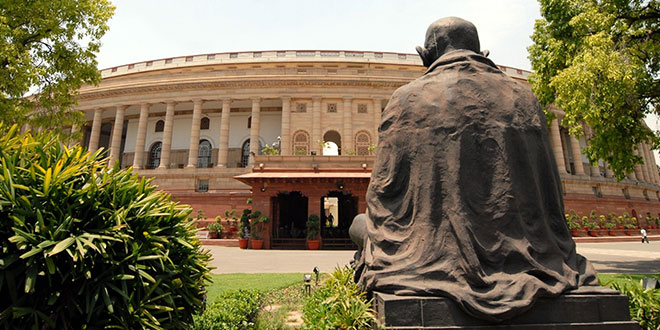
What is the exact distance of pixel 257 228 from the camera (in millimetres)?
20125

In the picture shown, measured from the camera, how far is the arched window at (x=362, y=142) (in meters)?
33.5

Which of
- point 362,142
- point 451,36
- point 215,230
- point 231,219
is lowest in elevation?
point 215,230

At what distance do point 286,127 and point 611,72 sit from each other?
27.6m

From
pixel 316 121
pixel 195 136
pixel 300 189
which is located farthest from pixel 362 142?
pixel 195 136

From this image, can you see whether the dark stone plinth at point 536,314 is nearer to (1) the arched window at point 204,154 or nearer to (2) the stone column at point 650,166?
(1) the arched window at point 204,154

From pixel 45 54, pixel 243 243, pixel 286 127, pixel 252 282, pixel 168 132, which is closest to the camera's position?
pixel 252 282

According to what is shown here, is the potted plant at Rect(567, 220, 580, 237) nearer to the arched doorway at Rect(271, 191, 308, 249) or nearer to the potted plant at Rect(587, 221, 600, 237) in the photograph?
the potted plant at Rect(587, 221, 600, 237)

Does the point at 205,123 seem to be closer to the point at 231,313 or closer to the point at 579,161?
the point at 231,313

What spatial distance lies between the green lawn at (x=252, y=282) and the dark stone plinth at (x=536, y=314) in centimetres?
509

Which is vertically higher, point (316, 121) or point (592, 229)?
point (316, 121)

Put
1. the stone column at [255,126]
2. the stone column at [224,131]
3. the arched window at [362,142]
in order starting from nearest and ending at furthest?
the arched window at [362,142] → the stone column at [224,131] → the stone column at [255,126]

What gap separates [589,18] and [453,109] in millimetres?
Answer: 9850

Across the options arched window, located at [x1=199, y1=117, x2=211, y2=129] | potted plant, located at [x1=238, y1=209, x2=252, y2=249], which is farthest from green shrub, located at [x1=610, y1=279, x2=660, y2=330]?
arched window, located at [x1=199, y1=117, x2=211, y2=129]

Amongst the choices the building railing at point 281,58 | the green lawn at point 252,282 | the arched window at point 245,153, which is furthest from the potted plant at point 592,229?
the arched window at point 245,153
